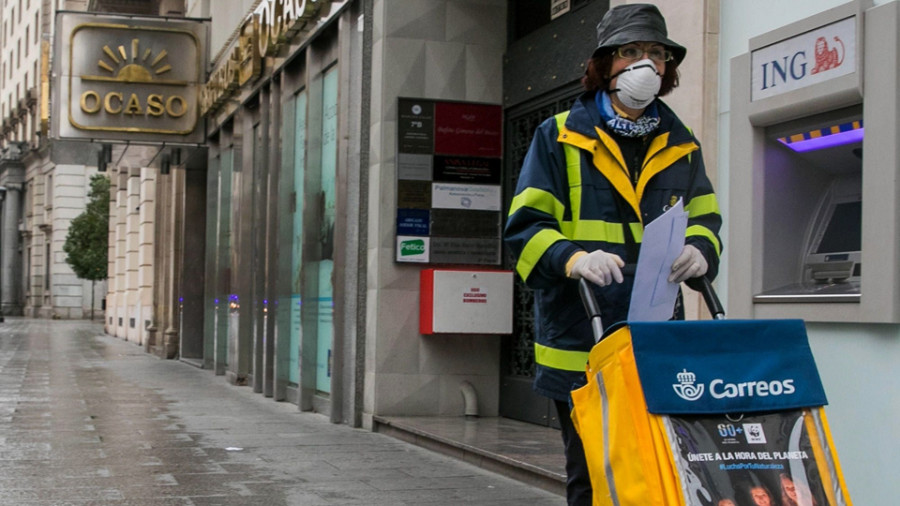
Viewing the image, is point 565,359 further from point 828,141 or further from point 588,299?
point 828,141

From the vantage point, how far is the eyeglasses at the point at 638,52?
11.6ft

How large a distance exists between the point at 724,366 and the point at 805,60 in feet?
9.64

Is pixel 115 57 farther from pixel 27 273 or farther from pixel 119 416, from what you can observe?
pixel 27 273

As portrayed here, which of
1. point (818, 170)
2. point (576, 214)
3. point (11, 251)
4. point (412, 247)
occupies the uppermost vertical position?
point (11, 251)

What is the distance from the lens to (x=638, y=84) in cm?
347

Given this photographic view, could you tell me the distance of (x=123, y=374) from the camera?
693 inches

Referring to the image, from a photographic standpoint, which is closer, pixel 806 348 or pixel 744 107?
pixel 806 348

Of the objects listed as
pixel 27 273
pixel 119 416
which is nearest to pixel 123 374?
pixel 119 416

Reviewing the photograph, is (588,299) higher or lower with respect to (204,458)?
higher

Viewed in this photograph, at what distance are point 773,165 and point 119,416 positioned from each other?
24.3 ft

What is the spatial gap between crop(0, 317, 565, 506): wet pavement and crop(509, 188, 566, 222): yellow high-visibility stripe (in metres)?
3.62

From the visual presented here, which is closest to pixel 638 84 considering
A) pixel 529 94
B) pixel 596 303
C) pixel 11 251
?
pixel 596 303

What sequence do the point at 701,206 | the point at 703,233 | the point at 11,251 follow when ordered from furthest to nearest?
the point at 11,251
the point at 701,206
the point at 703,233

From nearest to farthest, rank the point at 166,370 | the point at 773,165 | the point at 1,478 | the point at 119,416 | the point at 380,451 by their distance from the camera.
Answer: the point at 773,165 < the point at 1,478 < the point at 380,451 < the point at 119,416 < the point at 166,370
